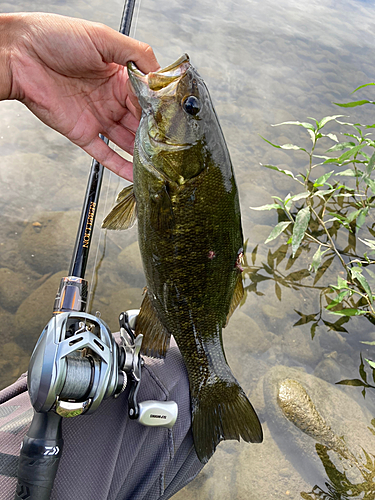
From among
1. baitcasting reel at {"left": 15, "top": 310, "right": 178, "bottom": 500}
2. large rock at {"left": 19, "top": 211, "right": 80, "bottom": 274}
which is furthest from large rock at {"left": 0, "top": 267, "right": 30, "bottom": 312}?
baitcasting reel at {"left": 15, "top": 310, "right": 178, "bottom": 500}

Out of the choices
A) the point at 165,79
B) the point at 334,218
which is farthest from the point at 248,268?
the point at 165,79

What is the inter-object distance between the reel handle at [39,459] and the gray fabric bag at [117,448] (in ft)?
0.32

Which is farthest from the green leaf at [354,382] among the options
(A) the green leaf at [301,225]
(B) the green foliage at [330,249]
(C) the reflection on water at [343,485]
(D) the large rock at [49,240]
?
(D) the large rock at [49,240]

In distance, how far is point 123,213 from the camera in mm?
1622

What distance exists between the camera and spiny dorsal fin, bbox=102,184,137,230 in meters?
1.60

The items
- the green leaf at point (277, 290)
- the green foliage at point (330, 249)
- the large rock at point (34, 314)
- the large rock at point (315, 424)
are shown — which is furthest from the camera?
the green leaf at point (277, 290)

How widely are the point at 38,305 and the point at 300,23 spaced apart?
716 centimetres

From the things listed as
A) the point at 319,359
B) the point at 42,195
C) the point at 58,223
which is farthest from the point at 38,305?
the point at 319,359

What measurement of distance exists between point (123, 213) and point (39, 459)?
2.92 feet

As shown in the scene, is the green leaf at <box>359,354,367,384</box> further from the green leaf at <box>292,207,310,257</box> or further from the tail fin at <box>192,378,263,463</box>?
the tail fin at <box>192,378,263,463</box>

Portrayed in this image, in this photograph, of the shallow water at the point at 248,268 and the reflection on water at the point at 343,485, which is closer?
the reflection on water at the point at 343,485

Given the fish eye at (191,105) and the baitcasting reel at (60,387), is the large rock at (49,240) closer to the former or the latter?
the baitcasting reel at (60,387)

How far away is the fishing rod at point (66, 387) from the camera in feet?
3.67

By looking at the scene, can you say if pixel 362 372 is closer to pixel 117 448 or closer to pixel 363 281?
pixel 363 281
